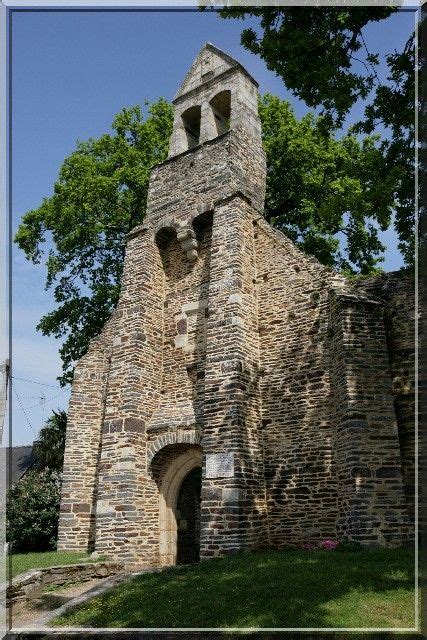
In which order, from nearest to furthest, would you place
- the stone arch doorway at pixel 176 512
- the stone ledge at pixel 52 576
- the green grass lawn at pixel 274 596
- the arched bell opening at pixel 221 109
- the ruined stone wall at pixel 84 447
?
the green grass lawn at pixel 274 596 → the stone ledge at pixel 52 576 → the stone arch doorway at pixel 176 512 → the ruined stone wall at pixel 84 447 → the arched bell opening at pixel 221 109

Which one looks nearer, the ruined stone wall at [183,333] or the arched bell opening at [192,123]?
the ruined stone wall at [183,333]

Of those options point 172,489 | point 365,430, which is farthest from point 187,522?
point 365,430

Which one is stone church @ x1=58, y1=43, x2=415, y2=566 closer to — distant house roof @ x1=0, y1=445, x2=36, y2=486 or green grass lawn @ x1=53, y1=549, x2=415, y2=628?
green grass lawn @ x1=53, y1=549, x2=415, y2=628

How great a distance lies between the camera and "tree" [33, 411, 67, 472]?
18.4 metres

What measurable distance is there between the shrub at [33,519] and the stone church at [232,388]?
274 centimetres

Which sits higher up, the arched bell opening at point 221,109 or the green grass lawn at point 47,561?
the arched bell opening at point 221,109

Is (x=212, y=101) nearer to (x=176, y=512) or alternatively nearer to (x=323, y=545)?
(x=176, y=512)

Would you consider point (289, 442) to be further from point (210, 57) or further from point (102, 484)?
point (210, 57)

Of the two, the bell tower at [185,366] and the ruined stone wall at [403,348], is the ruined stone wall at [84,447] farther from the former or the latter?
the ruined stone wall at [403,348]

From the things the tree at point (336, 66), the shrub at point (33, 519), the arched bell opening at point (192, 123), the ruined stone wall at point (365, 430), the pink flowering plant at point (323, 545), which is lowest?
the shrub at point (33, 519)

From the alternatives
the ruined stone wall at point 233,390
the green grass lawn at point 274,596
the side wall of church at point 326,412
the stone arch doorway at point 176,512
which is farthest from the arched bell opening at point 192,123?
the green grass lawn at point 274,596

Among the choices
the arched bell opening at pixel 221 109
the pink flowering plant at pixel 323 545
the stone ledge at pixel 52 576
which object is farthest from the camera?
the arched bell opening at pixel 221 109

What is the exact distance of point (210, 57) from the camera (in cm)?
1655

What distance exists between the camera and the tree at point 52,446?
725 inches
